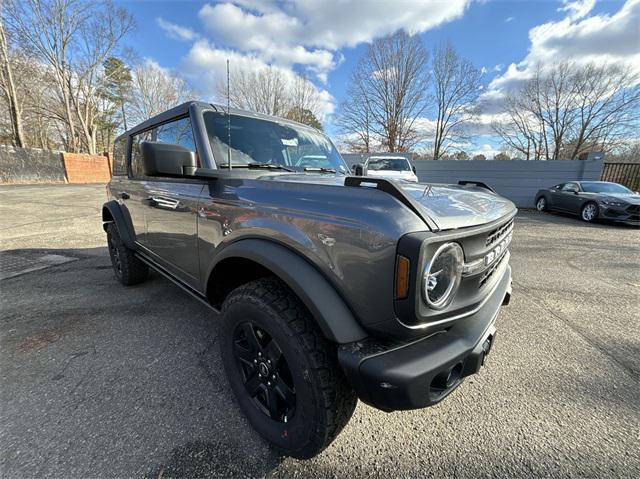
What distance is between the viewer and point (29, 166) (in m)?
16.3

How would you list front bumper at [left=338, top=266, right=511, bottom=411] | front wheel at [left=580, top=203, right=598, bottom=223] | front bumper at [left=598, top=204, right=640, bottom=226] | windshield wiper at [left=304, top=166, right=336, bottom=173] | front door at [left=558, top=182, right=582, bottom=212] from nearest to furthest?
front bumper at [left=338, top=266, right=511, bottom=411], windshield wiper at [left=304, top=166, right=336, bottom=173], front bumper at [left=598, top=204, right=640, bottom=226], front wheel at [left=580, top=203, right=598, bottom=223], front door at [left=558, top=182, right=582, bottom=212]

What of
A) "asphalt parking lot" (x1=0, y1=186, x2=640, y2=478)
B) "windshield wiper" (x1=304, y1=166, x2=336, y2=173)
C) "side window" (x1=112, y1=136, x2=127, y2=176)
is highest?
"side window" (x1=112, y1=136, x2=127, y2=176)

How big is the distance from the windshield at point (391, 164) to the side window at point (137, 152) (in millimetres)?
8868

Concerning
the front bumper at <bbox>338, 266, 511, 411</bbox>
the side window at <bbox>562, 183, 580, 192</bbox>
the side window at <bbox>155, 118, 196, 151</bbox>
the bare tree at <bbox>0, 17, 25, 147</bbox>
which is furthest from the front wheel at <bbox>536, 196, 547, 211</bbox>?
the bare tree at <bbox>0, 17, 25, 147</bbox>

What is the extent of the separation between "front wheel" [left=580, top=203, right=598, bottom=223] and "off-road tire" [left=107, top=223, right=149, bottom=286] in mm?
12505

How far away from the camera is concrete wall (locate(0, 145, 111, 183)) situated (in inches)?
607

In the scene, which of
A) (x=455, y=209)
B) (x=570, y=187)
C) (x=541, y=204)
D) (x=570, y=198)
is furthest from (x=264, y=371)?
(x=541, y=204)

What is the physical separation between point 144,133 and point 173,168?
1.88 meters

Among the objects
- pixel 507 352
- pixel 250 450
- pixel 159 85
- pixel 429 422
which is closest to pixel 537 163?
pixel 507 352

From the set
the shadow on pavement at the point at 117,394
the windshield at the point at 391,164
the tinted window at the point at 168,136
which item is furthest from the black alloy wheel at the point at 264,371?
the windshield at the point at 391,164

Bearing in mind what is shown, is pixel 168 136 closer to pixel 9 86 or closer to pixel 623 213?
pixel 623 213

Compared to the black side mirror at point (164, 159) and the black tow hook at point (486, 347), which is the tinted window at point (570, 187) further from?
the black side mirror at point (164, 159)

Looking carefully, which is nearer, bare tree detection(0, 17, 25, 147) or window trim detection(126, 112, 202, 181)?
window trim detection(126, 112, 202, 181)

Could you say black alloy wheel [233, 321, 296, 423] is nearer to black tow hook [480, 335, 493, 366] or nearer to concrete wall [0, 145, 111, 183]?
black tow hook [480, 335, 493, 366]
